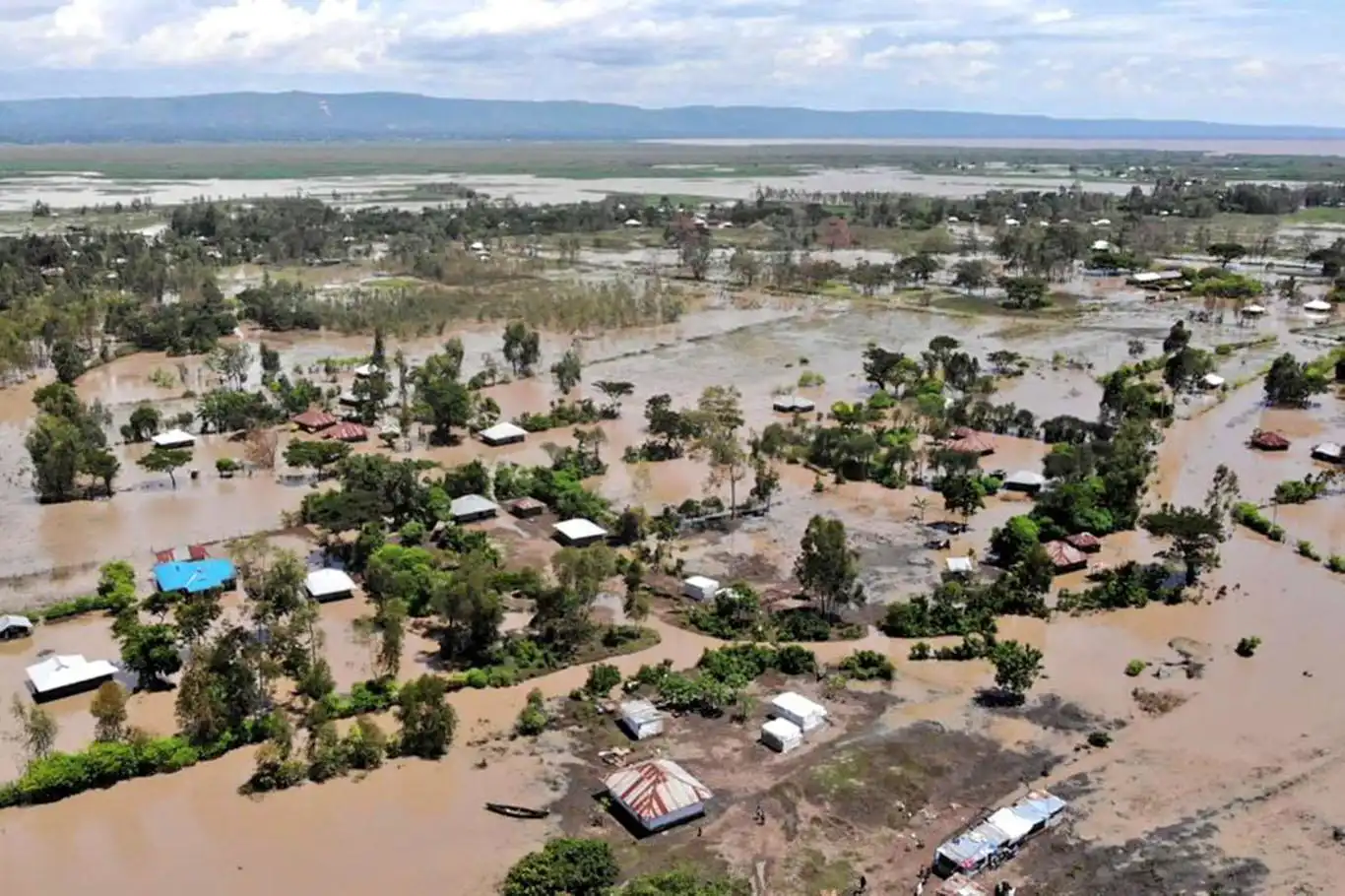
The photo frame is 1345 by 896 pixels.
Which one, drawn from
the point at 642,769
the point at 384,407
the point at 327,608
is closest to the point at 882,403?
the point at 384,407

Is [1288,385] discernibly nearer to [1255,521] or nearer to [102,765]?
[1255,521]

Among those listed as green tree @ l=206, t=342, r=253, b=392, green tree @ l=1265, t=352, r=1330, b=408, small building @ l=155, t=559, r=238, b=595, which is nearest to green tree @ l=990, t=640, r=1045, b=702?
small building @ l=155, t=559, r=238, b=595

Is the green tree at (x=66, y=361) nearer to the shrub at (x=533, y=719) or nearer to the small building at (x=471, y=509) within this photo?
the small building at (x=471, y=509)

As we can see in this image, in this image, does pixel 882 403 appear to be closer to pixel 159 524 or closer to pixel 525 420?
pixel 525 420

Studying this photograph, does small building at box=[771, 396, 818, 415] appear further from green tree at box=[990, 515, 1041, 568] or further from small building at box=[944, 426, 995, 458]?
green tree at box=[990, 515, 1041, 568]

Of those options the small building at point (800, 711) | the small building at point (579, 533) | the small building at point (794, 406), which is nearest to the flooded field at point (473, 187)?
the small building at point (794, 406)

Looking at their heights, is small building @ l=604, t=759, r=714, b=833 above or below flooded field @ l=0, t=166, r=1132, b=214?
below
